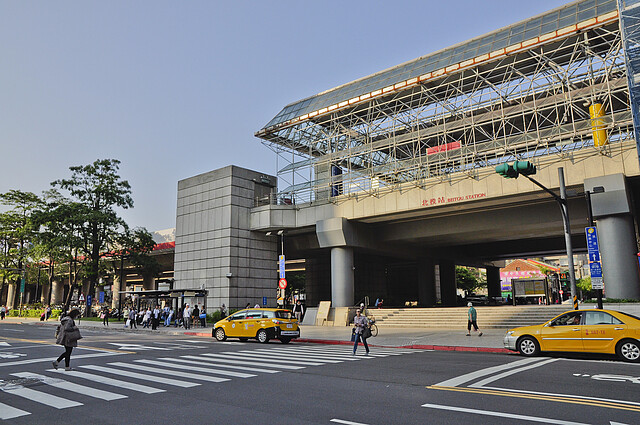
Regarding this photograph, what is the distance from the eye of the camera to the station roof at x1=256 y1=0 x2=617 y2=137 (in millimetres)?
28119

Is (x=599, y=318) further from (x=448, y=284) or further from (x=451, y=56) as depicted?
(x=448, y=284)

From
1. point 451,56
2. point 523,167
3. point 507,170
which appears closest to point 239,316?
point 507,170

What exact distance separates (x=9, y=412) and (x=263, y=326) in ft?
45.1

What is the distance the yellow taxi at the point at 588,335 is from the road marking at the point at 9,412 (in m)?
13.4

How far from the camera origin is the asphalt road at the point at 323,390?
22.6 ft

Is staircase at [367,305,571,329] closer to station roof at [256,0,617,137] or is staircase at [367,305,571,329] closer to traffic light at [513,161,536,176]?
traffic light at [513,161,536,176]

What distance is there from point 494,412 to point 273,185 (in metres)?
36.3

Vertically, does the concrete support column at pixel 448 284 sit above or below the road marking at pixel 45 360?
above

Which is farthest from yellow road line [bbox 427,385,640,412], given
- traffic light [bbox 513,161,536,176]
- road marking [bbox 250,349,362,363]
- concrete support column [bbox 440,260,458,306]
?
concrete support column [bbox 440,260,458,306]

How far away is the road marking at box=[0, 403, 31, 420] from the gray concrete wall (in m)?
29.3

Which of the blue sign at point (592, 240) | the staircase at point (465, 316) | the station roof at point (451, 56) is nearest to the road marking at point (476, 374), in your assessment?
the blue sign at point (592, 240)

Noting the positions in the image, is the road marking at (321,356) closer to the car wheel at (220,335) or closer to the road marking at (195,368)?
the road marking at (195,368)

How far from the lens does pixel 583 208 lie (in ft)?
98.3

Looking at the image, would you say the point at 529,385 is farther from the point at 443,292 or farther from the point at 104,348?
the point at 443,292
